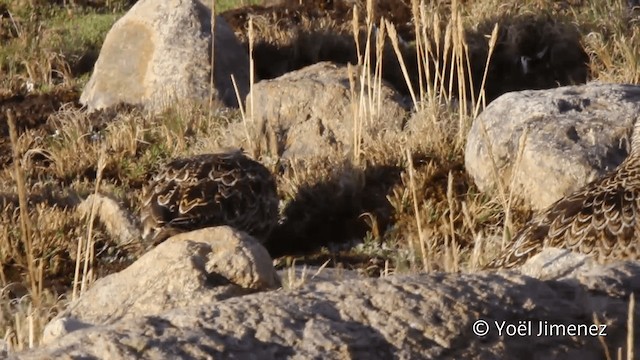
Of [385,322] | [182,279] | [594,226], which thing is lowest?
[594,226]

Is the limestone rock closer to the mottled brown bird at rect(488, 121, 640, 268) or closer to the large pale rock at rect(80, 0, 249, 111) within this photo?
the mottled brown bird at rect(488, 121, 640, 268)

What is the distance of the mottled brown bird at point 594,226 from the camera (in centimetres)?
565

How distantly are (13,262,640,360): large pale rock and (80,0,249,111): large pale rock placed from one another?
8.13m

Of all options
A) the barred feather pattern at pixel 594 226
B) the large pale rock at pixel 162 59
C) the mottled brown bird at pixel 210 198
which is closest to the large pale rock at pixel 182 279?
the barred feather pattern at pixel 594 226

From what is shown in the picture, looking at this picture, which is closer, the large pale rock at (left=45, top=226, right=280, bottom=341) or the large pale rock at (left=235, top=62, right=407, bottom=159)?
the large pale rock at (left=45, top=226, right=280, bottom=341)

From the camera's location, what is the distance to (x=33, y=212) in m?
8.39

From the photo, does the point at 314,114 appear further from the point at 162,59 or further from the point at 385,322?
the point at 385,322

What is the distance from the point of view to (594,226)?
18.8ft

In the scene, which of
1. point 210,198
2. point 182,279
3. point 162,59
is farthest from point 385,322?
point 162,59

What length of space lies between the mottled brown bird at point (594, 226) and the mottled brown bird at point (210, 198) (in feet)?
7.35

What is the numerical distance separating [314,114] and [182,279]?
4890mm

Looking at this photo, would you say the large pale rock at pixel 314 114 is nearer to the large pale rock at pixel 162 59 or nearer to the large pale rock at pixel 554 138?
the large pale rock at pixel 554 138

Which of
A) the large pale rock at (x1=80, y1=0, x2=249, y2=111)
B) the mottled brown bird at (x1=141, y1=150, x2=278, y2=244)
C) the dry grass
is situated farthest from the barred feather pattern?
the large pale rock at (x1=80, y1=0, x2=249, y2=111)

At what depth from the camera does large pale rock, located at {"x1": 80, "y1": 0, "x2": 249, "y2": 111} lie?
38.8ft
